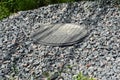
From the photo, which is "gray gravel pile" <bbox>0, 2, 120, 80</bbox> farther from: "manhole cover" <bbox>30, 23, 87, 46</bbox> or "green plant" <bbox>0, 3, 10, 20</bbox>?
"green plant" <bbox>0, 3, 10, 20</bbox>

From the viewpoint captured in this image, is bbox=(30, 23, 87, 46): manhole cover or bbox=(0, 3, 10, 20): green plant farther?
bbox=(0, 3, 10, 20): green plant

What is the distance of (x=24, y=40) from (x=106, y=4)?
68.5 inches

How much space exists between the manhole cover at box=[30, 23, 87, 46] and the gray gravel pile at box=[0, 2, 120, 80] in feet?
0.35

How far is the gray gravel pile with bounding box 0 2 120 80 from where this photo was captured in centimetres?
445

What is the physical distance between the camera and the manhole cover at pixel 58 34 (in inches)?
202

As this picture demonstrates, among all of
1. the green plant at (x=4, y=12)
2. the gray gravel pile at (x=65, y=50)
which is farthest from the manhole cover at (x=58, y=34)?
the green plant at (x=4, y=12)

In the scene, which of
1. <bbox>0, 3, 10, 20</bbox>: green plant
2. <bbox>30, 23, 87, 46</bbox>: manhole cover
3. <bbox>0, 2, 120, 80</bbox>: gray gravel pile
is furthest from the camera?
<bbox>0, 3, 10, 20</bbox>: green plant

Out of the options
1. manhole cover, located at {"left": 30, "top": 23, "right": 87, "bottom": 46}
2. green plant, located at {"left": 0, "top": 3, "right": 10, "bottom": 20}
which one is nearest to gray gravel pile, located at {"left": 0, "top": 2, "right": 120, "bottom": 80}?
manhole cover, located at {"left": 30, "top": 23, "right": 87, "bottom": 46}

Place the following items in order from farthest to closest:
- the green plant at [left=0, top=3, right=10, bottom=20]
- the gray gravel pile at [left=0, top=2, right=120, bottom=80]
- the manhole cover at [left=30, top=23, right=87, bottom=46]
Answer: the green plant at [left=0, top=3, right=10, bottom=20] → the manhole cover at [left=30, top=23, right=87, bottom=46] → the gray gravel pile at [left=0, top=2, right=120, bottom=80]

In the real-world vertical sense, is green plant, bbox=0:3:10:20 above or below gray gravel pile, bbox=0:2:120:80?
above

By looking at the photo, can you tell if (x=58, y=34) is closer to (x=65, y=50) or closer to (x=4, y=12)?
(x=65, y=50)

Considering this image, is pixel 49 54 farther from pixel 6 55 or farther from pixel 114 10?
pixel 114 10

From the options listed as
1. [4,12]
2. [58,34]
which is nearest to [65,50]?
[58,34]

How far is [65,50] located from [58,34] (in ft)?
1.76
